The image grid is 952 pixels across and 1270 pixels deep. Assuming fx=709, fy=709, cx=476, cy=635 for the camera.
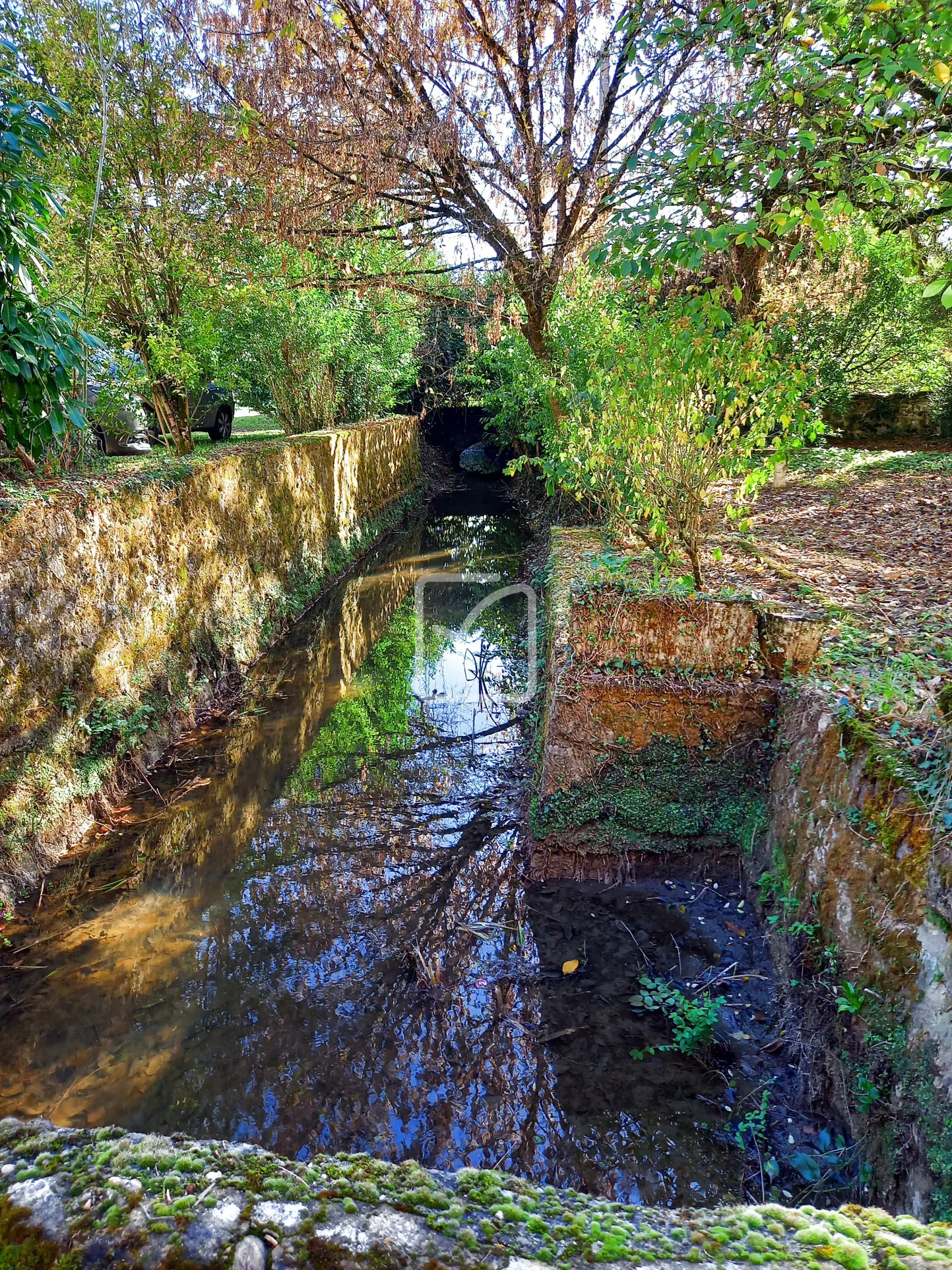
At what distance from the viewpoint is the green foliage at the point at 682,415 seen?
4.74 metres

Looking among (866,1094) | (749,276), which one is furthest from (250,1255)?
(749,276)

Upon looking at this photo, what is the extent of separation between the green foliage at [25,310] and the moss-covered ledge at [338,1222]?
148 inches

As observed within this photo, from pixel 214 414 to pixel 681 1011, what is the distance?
546 inches

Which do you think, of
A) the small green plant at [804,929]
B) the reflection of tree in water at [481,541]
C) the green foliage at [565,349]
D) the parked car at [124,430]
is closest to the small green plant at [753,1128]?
the small green plant at [804,929]

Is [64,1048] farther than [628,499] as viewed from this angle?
No

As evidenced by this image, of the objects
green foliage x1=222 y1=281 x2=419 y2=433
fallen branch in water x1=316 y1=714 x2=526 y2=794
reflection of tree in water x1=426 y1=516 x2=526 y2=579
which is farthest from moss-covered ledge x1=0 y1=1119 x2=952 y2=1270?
reflection of tree in water x1=426 y1=516 x2=526 y2=579

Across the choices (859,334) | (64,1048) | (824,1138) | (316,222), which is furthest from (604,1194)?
(859,334)

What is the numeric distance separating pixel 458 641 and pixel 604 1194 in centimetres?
710

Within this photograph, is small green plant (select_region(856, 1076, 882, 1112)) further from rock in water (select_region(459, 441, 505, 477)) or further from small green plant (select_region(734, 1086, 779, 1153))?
rock in water (select_region(459, 441, 505, 477))

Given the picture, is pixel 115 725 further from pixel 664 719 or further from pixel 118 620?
pixel 664 719

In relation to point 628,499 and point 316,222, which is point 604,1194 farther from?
point 316,222

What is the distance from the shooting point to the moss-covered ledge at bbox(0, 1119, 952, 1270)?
138cm

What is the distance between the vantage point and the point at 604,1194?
2.88 meters

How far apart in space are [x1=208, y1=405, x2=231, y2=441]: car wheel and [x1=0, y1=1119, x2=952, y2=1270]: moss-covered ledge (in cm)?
1458
